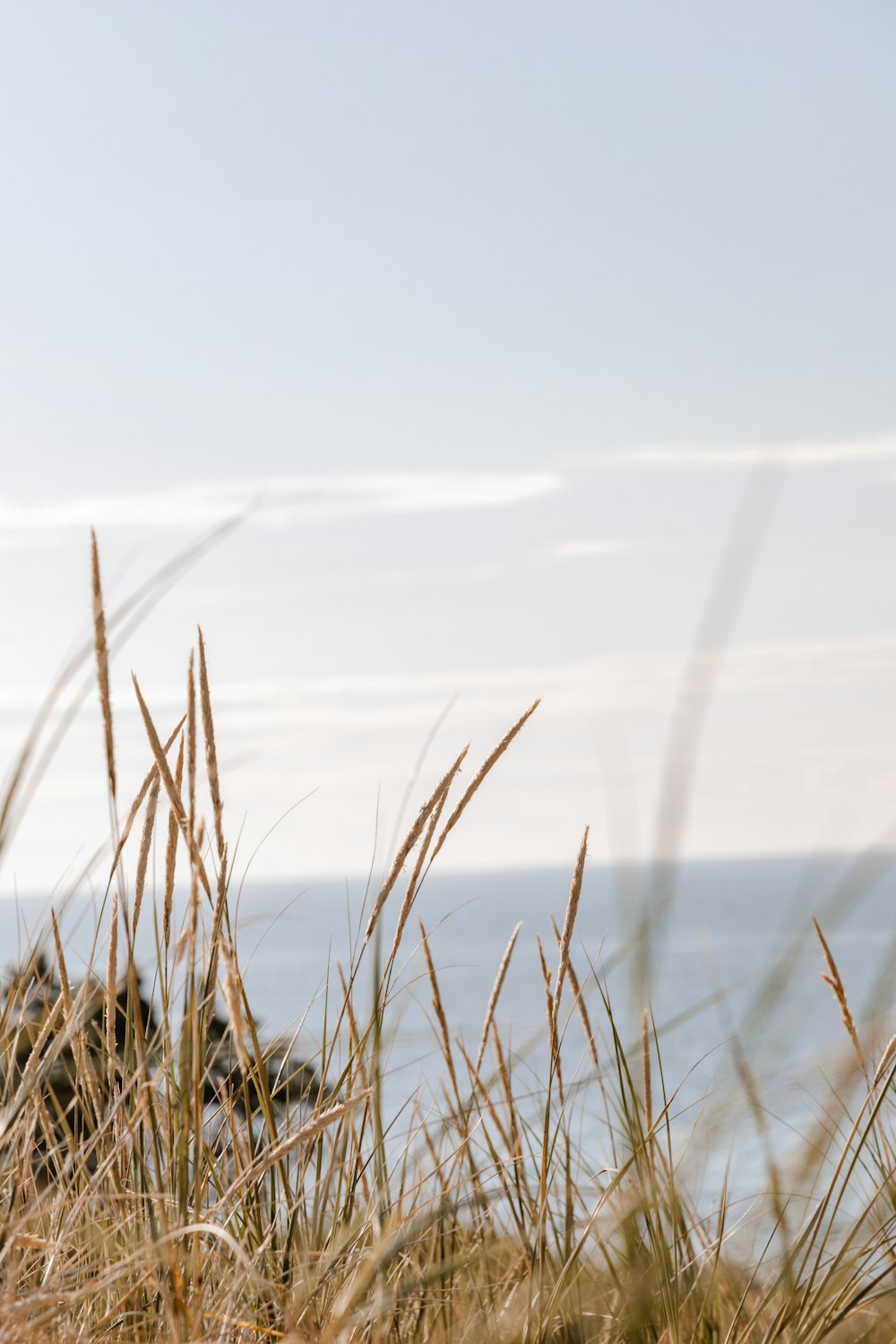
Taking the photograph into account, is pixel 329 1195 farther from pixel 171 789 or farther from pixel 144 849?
pixel 171 789

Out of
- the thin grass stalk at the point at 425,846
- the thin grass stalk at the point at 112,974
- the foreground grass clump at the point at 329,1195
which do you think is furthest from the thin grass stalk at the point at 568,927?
the thin grass stalk at the point at 112,974

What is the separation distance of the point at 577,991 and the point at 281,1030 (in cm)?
56

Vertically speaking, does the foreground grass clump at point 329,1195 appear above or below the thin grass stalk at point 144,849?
below

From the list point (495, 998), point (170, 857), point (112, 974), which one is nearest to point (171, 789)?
point (170, 857)

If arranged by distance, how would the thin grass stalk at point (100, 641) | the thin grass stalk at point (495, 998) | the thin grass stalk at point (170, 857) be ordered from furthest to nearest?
1. the thin grass stalk at point (495, 998)
2. the thin grass stalk at point (170, 857)
3. the thin grass stalk at point (100, 641)

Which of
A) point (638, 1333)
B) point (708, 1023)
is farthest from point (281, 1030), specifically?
point (708, 1023)

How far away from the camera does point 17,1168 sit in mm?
1579

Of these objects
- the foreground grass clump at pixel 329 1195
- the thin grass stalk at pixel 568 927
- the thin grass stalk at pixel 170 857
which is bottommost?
the foreground grass clump at pixel 329 1195

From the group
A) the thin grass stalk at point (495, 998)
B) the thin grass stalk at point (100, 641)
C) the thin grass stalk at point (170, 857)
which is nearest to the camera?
the thin grass stalk at point (100, 641)

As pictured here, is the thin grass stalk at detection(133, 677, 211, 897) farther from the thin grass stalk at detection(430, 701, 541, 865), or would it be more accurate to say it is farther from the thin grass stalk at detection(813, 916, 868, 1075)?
the thin grass stalk at detection(813, 916, 868, 1075)

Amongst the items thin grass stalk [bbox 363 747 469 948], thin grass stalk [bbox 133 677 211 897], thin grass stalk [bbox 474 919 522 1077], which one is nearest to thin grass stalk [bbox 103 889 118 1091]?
thin grass stalk [bbox 133 677 211 897]

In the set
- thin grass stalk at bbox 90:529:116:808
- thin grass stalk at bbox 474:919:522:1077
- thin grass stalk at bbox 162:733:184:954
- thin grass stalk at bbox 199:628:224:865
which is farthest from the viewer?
thin grass stalk at bbox 474:919:522:1077

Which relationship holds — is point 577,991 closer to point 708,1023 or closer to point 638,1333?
point 638,1333

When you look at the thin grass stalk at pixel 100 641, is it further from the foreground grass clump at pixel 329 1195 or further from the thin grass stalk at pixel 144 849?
the thin grass stalk at pixel 144 849
